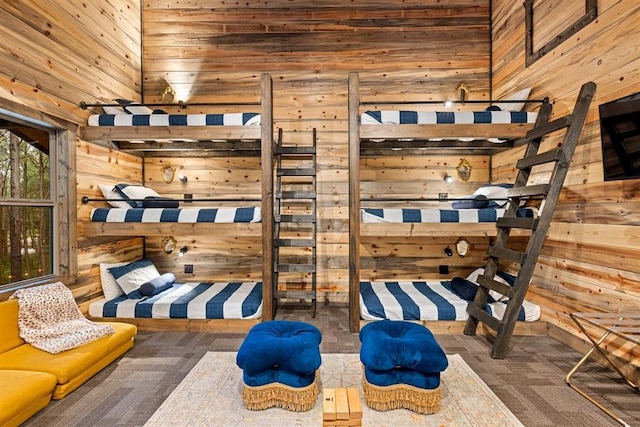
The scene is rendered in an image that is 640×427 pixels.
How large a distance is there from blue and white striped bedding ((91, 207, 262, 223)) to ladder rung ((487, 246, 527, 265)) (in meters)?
2.24

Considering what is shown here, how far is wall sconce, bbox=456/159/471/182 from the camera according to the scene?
4070 mm

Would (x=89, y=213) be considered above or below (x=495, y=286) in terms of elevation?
above

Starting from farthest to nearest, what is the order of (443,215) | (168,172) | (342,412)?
1. (168,172)
2. (443,215)
3. (342,412)

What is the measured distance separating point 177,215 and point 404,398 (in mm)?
2541

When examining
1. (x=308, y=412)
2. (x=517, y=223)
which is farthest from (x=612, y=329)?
(x=308, y=412)

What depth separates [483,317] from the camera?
2820 mm

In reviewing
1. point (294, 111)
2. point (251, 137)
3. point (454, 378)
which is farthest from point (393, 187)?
point (454, 378)

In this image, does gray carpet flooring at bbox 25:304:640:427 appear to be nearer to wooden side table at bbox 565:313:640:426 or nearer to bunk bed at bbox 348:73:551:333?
wooden side table at bbox 565:313:640:426

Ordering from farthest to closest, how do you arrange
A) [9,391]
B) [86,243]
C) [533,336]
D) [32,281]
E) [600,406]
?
1. [86,243]
2. [533,336]
3. [32,281]
4. [600,406]
5. [9,391]

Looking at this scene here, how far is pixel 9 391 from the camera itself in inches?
68.5

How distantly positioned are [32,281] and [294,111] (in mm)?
3194

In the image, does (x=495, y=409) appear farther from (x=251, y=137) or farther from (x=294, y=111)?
(x=294, y=111)

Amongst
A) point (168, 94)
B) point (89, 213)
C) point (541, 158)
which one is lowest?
point (89, 213)

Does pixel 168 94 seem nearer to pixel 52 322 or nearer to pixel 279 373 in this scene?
pixel 52 322
